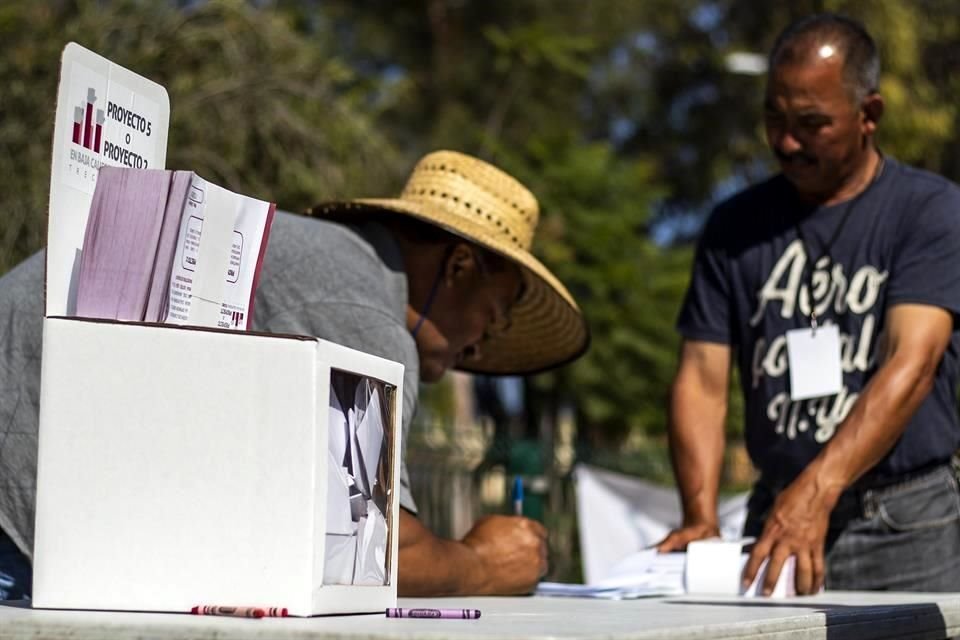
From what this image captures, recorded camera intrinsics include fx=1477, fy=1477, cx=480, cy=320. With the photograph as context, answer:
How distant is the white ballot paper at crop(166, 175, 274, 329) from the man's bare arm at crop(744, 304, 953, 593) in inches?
51.8

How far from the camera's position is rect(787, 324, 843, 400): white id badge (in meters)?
3.24

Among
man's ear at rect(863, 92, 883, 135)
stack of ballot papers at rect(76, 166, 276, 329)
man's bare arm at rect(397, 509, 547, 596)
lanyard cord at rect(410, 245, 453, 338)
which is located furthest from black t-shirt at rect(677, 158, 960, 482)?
stack of ballot papers at rect(76, 166, 276, 329)

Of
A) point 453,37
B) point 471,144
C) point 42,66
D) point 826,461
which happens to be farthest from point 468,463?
point 453,37

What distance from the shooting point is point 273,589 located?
1576mm

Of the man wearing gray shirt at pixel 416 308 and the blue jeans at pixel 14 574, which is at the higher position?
the man wearing gray shirt at pixel 416 308

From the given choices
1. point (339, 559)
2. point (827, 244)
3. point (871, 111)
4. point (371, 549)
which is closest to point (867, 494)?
point (827, 244)

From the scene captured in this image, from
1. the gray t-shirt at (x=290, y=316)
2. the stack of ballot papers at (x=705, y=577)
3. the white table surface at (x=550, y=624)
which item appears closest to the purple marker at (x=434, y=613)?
the white table surface at (x=550, y=624)

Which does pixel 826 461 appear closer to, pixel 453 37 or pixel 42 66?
pixel 42 66

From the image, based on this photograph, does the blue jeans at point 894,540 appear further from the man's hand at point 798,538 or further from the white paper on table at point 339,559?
the white paper on table at point 339,559

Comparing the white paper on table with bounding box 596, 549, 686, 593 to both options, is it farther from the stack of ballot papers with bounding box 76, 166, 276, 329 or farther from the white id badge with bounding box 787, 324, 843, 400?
the stack of ballot papers with bounding box 76, 166, 276, 329

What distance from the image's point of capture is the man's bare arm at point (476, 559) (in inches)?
90.6

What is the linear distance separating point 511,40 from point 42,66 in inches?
291

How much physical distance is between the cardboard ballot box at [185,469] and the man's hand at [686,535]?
60.6 inches

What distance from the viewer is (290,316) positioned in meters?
2.32
